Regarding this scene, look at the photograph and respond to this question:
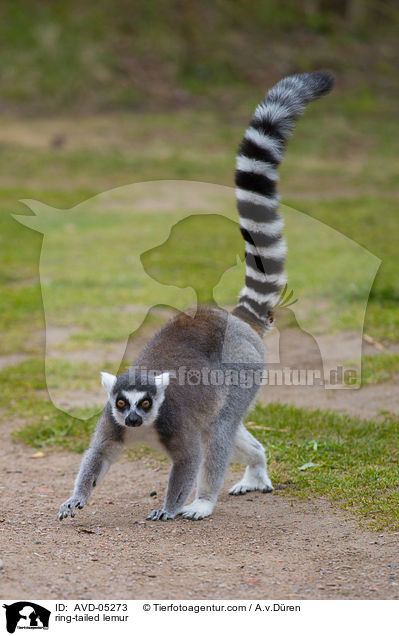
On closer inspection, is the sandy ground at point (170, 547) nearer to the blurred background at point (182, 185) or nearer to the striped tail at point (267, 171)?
the blurred background at point (182, 185)

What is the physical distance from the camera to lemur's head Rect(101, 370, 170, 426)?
4.82 meters

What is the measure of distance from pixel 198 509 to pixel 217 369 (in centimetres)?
90

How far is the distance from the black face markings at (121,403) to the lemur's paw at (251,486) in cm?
115

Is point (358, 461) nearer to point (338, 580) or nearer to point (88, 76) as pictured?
point (338, 580)

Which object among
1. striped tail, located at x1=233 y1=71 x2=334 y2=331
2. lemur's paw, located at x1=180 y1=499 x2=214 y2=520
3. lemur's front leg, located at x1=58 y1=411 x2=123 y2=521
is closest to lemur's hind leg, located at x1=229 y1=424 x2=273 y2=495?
lemur's paw, located at x1=180 y1=499 x2=214 y2=520

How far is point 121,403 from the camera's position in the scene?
488cm

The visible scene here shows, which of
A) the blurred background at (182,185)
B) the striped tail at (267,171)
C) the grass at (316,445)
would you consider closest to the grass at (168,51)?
the blurred background at (182,185)

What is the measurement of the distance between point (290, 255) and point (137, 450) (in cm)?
736

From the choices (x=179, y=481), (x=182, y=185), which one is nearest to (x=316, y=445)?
(x=179, y=481)

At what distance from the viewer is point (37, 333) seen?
9.68 m

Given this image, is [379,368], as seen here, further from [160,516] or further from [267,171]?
[160,516]

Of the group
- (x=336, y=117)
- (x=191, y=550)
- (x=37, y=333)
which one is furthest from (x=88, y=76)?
(x=191, y=550)

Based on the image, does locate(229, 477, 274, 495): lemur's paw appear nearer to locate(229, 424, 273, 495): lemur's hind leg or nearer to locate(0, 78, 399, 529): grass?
locate(229, 424, 273, 495): lemur's hind leg
